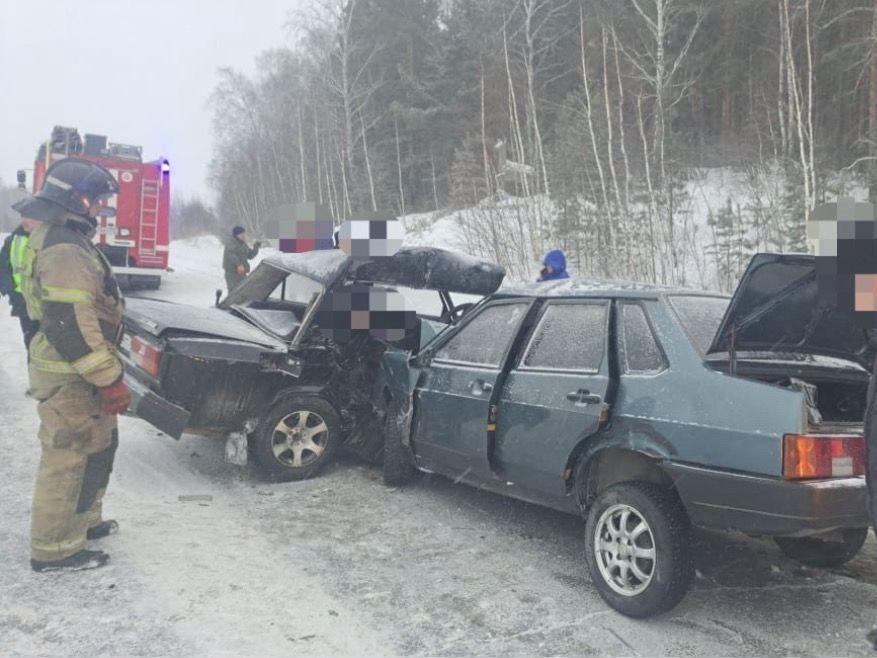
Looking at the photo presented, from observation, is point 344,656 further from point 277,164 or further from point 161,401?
point 277,164

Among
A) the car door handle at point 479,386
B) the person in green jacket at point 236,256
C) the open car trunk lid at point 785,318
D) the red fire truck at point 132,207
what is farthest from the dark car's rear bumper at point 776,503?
the red fire truck at point 132,207

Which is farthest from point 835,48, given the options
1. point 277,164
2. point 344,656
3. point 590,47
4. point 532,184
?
point 277,164

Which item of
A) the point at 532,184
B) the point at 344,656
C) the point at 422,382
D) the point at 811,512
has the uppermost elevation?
the point at 532,184

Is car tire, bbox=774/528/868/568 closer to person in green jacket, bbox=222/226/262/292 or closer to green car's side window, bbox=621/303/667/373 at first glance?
green car's side window, bbox=621/303/667/373

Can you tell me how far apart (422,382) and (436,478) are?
43.0 inches

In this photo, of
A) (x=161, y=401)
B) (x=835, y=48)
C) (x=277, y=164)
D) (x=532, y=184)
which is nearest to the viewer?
(x=161, y=401)

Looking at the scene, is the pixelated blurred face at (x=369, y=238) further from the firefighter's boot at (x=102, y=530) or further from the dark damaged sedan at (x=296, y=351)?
the firefighter's boot at (x=102, y=530)

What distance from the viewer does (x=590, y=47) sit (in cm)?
2194

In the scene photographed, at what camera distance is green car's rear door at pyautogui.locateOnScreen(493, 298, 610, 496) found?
3.53 meters

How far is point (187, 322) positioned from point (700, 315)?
3.48 metres

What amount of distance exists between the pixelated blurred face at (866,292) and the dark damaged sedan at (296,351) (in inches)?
124

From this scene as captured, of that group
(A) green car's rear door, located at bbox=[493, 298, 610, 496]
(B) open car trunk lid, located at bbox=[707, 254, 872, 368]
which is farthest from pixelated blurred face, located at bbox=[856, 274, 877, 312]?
(A) green car's rear door, located at bbox=[493, 298, 610, 496]

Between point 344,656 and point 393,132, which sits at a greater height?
point 393,132

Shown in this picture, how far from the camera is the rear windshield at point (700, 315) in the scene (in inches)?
132
